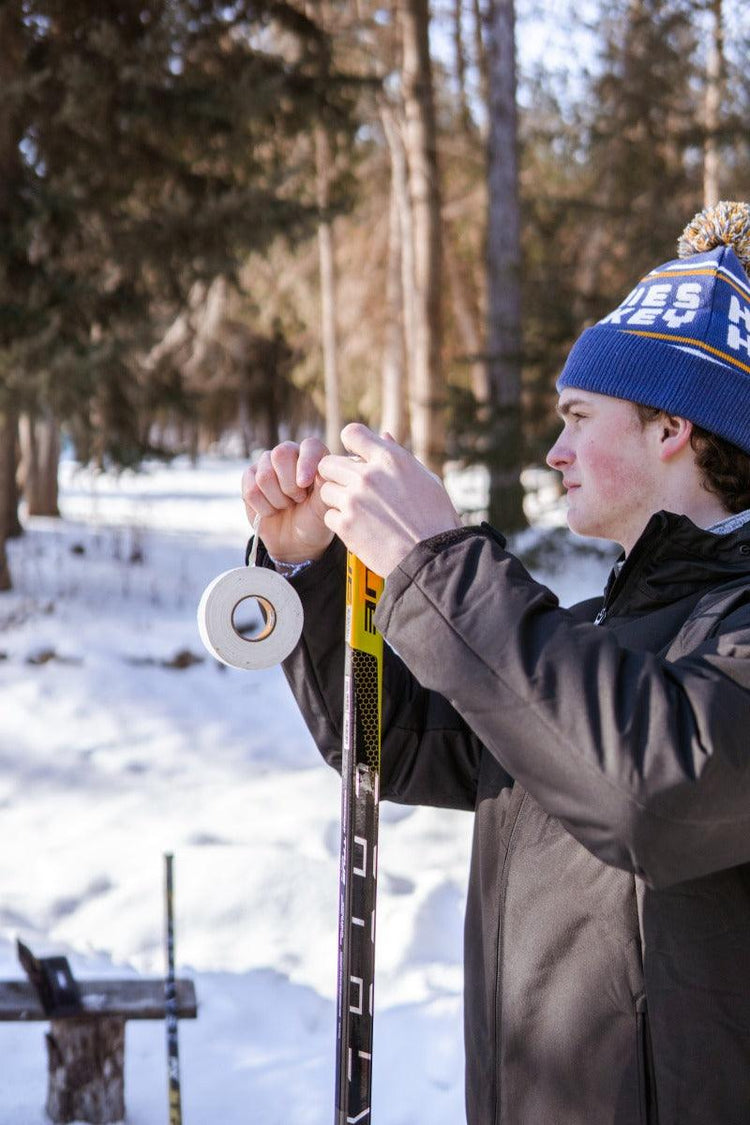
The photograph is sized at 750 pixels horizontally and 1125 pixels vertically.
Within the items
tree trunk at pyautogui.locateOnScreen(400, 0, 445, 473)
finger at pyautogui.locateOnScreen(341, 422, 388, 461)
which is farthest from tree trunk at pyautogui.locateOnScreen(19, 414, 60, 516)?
finger at pyautogui.locateOnScreen(341, 422, 388, 461)

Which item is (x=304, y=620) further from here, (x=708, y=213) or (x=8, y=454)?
(x=8, y=454)

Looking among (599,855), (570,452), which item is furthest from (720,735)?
(570,452)

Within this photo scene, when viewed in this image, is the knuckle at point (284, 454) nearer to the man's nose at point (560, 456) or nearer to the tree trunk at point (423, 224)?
the man's nose at point (560, 456)

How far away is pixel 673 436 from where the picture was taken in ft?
5.89

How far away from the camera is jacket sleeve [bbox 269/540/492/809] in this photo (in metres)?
1.95

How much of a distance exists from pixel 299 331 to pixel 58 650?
1770cm

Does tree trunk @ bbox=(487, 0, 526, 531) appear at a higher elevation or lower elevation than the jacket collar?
higher

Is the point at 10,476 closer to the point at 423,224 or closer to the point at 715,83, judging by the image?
the point at 423,224

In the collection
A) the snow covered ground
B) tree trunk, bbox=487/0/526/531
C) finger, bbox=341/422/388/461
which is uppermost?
tree trunk, bbox=487/0/526/531

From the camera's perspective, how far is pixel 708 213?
2062 mm

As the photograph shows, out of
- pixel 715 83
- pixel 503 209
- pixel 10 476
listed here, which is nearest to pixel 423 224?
pixel 503 209

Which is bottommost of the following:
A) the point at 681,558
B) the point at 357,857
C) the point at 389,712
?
the point at 357,857

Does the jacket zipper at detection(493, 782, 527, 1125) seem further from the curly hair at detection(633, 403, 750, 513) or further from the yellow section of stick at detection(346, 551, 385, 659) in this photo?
the curly hair at detection(633, 403, 750, 513)

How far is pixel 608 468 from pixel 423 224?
1304cm
